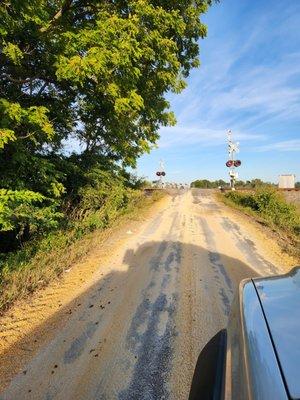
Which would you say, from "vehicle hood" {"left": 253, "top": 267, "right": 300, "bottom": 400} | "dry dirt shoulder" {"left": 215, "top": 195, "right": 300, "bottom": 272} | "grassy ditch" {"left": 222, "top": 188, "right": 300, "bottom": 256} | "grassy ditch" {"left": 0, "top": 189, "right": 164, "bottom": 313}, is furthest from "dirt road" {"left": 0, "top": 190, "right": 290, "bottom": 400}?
"grassy ditch" {"left": 222, "top": 188, "right": 300, "bottom": 256}

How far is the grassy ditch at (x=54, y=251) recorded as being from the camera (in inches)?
291

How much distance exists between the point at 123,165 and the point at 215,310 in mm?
13327

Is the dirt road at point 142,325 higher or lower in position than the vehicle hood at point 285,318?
lower

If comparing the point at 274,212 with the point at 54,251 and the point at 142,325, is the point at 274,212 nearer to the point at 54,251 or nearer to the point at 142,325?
the point at 54,251

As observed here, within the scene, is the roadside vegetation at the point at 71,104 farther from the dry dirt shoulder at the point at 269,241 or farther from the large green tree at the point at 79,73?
the dry dirt shoulder at the point at 269,241

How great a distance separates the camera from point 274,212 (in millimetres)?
20156

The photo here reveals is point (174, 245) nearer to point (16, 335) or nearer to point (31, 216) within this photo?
point (31, 216)

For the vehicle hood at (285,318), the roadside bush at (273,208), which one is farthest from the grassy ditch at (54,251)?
the roadside bush at (273,208)

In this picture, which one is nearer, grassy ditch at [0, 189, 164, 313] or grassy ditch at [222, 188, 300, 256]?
grassy ditch at [0, 189, 164, 313]

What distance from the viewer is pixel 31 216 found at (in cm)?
927

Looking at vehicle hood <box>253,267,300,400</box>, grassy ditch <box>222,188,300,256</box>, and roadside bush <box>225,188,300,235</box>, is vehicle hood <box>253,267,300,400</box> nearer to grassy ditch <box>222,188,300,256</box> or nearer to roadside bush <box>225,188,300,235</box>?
grassy ditch <box>222,188,300,256</box>

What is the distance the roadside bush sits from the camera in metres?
16.9

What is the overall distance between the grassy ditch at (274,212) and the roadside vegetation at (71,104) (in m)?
6.36

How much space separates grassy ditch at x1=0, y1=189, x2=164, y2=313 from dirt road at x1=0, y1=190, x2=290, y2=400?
102 centimetres
